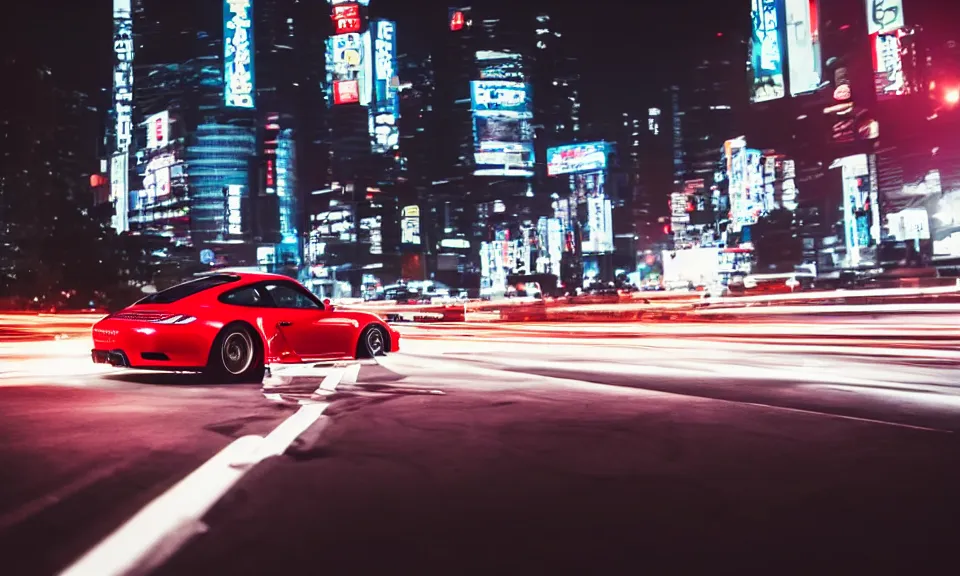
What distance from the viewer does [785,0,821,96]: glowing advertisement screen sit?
102 m

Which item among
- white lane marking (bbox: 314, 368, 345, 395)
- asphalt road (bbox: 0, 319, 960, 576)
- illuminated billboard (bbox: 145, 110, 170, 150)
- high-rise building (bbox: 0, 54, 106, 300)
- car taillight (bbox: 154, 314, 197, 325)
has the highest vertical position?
illuminated billboard (bbox: 145, 110, 170, 150)

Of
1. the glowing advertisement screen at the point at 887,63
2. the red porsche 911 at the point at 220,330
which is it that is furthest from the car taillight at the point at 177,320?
the glowing advertisement screen at the point at 887,63

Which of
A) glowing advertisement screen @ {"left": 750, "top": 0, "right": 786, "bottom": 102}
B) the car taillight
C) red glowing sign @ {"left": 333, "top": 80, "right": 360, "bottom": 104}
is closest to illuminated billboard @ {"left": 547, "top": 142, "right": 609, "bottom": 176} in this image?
red glowing sign @ {"left": 333, "top": 80, "right": 360, "bottom": 104}

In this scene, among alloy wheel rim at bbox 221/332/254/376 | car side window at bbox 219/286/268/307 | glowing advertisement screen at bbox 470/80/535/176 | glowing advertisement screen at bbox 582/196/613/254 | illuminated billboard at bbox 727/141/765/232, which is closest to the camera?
alloy wheel rim at bbox 221/332/254/376

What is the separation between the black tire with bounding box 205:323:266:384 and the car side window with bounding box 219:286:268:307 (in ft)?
1.03

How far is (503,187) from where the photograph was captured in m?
192

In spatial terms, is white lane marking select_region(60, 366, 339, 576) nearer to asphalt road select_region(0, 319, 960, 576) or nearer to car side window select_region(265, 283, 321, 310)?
asphalt road select_region(0, 319, 960, 576)

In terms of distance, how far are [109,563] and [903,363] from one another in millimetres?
14260

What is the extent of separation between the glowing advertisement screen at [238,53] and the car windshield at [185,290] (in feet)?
372

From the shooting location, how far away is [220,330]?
11227 mm

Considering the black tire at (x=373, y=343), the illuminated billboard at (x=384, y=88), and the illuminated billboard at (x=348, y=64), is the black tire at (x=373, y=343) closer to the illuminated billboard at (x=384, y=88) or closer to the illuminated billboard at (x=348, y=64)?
the illuminated billboard at (x=384, y=88)

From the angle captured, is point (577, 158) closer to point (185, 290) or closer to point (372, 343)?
point (372, 343)

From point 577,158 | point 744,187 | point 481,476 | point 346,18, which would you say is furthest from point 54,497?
point 744,187

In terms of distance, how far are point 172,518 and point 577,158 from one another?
16219 cm
